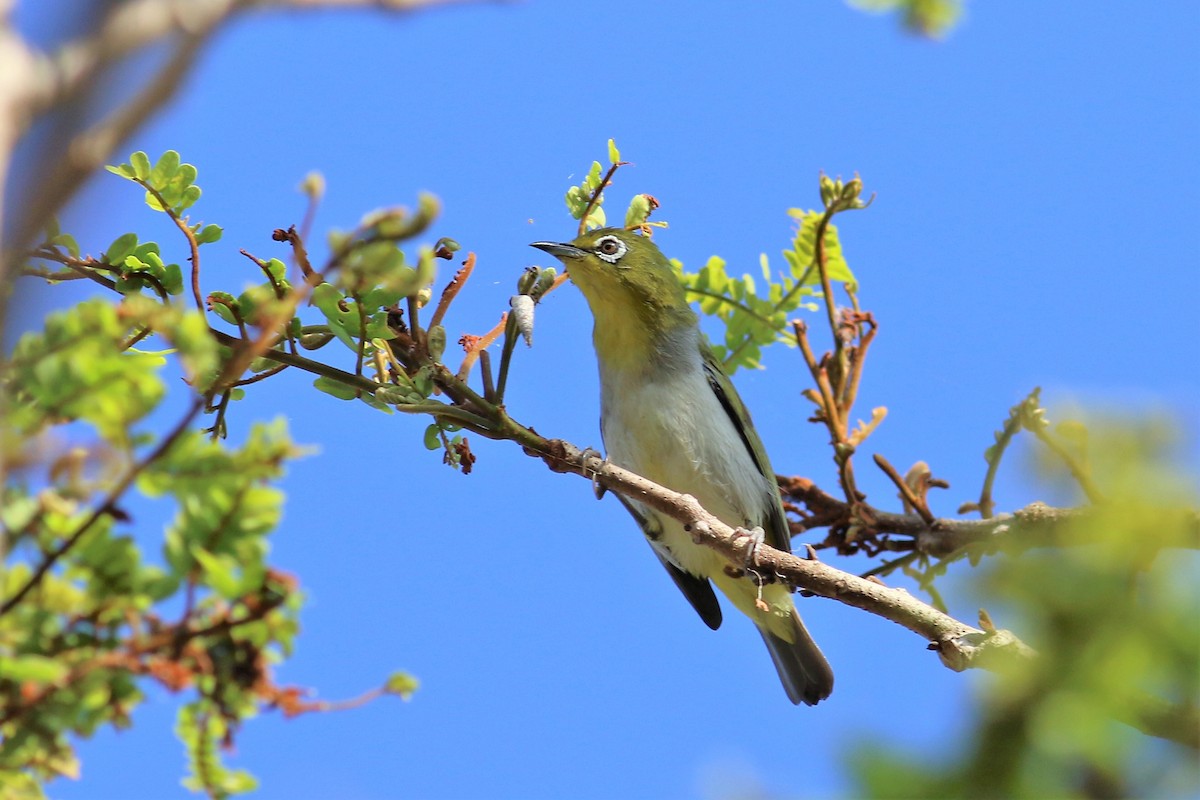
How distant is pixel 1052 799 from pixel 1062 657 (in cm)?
11

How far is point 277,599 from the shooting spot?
1595 mm

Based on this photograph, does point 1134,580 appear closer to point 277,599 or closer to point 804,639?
point 277,599

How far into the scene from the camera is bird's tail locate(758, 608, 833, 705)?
626 cm

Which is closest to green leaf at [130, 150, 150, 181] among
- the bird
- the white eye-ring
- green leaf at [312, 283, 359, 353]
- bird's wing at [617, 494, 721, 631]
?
green leaf at [312, 283, 359, 353]

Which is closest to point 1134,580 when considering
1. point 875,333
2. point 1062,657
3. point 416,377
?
point 1062,657

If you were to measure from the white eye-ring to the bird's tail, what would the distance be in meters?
Result: 2.09

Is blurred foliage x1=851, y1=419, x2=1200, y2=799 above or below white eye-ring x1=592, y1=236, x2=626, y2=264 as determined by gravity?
below

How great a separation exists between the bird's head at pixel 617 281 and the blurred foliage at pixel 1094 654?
528 centimetres

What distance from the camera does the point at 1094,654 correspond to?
87 centimetres

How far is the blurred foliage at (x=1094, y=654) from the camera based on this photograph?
0.87 meters

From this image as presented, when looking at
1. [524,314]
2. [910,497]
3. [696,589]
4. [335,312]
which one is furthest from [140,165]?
[696,589]

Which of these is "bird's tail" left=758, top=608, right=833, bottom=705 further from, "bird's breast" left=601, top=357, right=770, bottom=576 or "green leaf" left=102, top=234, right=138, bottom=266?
"green leaf" left=102, top=234, right=138, bottom=266

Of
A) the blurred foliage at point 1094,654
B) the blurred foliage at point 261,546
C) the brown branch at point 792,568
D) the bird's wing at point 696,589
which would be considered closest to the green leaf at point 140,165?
the blurred foliage at point 261,546

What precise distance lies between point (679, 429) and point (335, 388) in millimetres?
2901
